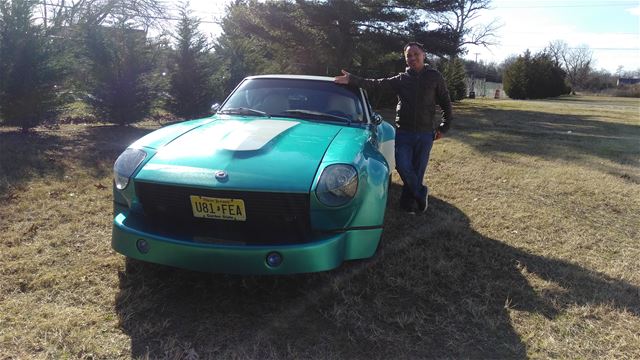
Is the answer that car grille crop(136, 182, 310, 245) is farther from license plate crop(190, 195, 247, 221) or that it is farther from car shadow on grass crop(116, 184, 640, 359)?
car shadow on grass crop(116, 184, 640, 359)

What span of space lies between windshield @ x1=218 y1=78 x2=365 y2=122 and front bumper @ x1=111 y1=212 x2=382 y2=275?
164 centimetres

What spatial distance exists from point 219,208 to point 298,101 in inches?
71.3

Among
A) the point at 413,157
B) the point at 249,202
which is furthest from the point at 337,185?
the point at 413,157

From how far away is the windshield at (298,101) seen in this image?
13.7 ft

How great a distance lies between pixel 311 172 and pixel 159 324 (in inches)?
48.9

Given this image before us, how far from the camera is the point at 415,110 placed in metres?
4.62

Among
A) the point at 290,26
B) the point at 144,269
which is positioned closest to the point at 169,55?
the point at 290,26

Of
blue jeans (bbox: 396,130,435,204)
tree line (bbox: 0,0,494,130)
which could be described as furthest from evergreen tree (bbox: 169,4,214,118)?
blue jeans (bbox: 396,130,435,204)

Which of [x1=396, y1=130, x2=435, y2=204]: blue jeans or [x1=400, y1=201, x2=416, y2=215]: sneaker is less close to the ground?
[x1=396, y1=130, x2=435, y2=204]: blue jeans

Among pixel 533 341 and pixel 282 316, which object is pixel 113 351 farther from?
pixel 533 341

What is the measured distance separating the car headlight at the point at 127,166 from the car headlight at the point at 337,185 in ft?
4.03

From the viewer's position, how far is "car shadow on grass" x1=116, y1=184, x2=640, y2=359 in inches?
101

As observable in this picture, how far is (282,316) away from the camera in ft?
9.28

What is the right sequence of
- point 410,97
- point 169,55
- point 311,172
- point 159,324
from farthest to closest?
1. point 169,55
2. point 410,97
3. point 311,172
4. point 159,324
